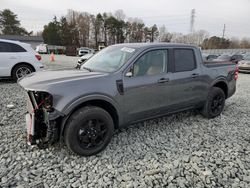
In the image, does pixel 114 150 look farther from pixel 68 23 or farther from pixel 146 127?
pixel 68 23

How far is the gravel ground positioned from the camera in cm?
241

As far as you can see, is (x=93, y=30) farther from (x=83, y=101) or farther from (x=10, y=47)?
(x=83, y=101)

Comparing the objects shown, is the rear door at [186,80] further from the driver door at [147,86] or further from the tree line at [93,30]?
the tree line at [93,30]

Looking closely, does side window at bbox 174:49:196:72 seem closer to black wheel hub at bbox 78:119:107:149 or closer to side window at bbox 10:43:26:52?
black wheel hub at bbox 78:119:107:149

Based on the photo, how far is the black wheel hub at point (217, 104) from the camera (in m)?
4.45

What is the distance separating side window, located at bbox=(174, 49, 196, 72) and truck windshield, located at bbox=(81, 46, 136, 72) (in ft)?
3.14

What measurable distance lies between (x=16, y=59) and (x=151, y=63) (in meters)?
5.79

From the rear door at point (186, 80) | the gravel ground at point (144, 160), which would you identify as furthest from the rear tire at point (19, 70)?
the rear door at point (186, 80)

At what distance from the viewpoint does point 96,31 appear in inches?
2361

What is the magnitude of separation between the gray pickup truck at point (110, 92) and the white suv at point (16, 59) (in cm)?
452

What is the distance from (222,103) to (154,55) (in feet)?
7.70

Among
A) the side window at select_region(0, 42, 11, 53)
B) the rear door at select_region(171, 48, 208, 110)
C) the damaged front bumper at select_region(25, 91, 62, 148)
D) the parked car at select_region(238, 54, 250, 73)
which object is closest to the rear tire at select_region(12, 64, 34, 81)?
the side window at select_region(0, 42, 11, 53)

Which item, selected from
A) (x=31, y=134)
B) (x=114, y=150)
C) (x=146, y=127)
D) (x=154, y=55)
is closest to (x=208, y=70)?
(x=154, y=55)

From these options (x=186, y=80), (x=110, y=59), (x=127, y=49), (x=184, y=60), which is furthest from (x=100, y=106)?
(x=184, y=60)
